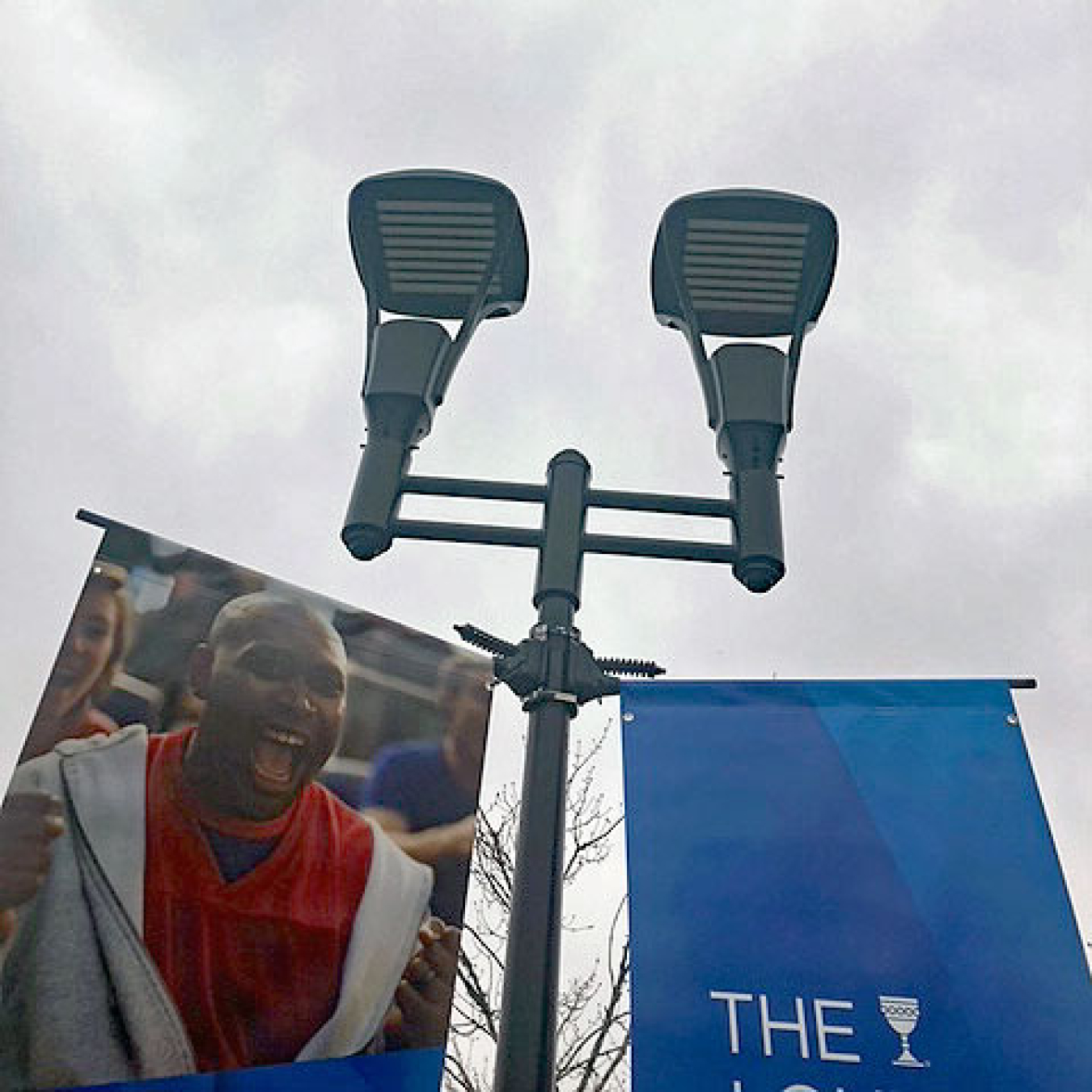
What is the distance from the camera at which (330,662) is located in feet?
10.4

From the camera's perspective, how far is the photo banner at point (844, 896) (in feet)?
6.71

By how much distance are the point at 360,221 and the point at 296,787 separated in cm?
176

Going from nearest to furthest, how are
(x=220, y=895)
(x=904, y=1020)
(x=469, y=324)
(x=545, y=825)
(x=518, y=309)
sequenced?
(x=545, y=825)
(x=904, y=1020)
(x=469, y=324)
(x=518, y=309)
(x=220, y=895)

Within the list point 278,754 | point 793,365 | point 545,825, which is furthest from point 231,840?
point 793,365

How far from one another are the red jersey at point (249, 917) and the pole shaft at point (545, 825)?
1.31 m

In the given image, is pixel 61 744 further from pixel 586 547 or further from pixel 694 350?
pixel 694 350

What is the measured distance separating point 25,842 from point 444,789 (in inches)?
50.3

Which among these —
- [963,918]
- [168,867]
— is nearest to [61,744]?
[168,867]

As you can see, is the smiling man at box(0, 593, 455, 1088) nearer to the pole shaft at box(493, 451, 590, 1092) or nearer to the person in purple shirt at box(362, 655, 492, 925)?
the person in purple shirt at box(362, 655, 492, 925)

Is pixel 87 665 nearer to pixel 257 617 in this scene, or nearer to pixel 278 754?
pixel 257 617

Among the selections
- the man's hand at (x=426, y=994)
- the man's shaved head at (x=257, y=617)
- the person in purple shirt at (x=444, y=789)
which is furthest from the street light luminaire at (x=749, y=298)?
the man's hand at (x=426, y=994)

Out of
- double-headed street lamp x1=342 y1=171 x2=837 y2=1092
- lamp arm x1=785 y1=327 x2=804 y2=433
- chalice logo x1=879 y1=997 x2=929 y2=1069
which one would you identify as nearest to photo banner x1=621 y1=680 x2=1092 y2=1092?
chalice logo x1=879 y1=997 x2=929 y2=1069

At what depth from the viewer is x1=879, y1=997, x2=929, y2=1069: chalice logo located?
6.66ft

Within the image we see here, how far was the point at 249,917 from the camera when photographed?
9.15 ft
